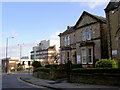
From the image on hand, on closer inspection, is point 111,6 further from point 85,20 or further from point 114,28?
point 85,20

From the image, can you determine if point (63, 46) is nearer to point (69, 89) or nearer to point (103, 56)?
point (103, 56)

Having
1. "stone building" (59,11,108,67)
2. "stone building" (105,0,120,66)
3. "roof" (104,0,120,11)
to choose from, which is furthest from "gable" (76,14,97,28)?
"stone building" (105,0,120,66)

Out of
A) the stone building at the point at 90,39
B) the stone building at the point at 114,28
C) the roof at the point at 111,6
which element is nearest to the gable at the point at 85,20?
the stone building at the point at 90,39

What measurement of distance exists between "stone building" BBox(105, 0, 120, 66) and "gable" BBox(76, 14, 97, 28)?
12.1ft

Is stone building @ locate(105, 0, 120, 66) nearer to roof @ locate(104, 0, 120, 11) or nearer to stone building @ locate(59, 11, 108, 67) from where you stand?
roof @ locate(104, 0, 120, 11)

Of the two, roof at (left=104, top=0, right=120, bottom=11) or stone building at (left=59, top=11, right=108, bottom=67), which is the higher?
roof at (left=104, top=0, right=120, bottom=11)

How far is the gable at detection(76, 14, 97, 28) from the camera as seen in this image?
23861 mm

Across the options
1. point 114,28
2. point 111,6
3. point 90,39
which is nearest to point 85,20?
point 90,39

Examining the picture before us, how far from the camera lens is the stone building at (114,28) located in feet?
59.8

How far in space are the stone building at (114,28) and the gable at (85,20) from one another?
370 cm

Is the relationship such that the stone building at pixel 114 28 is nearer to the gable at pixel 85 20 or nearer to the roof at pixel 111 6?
the roof at pixel 111 6

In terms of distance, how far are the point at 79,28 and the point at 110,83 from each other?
48.8 ft

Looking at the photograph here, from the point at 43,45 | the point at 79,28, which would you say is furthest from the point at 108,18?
the point at 43,45

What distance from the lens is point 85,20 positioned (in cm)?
2502
